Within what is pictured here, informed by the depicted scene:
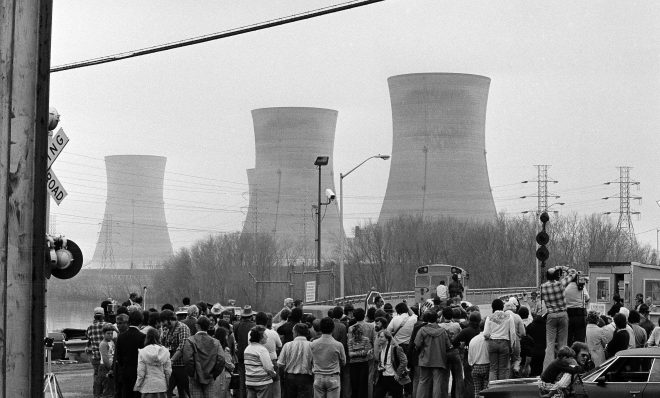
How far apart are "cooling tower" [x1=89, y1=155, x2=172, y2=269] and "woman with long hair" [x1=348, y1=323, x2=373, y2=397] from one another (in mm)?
70481

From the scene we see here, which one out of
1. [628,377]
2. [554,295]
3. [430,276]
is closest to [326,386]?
[554,295]

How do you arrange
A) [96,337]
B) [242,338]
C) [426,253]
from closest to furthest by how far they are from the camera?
[242,338], [96,337], [426,253]

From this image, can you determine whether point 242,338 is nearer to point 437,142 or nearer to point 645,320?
point 645,320

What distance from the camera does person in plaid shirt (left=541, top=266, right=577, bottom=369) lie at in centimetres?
1399

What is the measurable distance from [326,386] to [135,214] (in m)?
80.1

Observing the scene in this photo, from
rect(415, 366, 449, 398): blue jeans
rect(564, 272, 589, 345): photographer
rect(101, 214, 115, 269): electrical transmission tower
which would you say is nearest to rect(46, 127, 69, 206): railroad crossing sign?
rect(415, 366, 449, 398): blue jeans

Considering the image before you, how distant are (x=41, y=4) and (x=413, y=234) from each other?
60551 millimetres

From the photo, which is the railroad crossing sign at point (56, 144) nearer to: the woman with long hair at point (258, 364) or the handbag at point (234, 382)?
the woman with long hair at point (258, 364)

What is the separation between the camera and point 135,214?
91562 mm

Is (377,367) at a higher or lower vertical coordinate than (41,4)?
lower

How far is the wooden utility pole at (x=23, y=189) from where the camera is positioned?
598 cm

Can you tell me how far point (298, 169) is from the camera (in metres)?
62.4

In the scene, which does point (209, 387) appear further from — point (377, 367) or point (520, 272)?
point (520, 272)

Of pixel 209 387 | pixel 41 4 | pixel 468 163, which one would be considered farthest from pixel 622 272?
pixel 468 163
